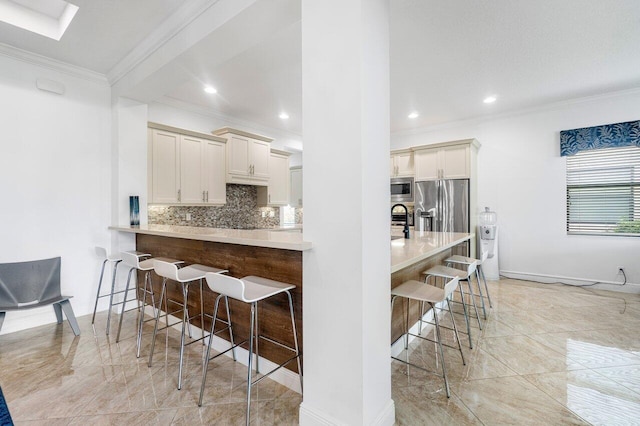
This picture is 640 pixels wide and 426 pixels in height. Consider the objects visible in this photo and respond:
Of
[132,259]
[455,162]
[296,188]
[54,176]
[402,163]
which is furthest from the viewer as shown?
[296,188]

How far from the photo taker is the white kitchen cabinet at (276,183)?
18.0 feet

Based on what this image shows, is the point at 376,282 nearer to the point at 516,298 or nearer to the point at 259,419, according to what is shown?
the point at 259,419

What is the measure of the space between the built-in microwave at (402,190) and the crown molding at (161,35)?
4.24 m

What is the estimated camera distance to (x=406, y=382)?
206 centimetres

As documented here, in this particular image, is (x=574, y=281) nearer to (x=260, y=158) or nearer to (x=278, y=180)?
(x=278, y=180)

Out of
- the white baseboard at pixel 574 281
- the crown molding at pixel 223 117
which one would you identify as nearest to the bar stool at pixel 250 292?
the crown molding at pixel 223 117

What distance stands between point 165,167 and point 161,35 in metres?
1.79

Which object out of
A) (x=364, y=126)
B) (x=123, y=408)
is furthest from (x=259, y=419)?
(x=364, y=126)

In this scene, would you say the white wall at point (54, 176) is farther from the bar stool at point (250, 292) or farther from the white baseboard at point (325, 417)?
the white baseboard at point (325, 417)

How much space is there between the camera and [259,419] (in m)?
1.69

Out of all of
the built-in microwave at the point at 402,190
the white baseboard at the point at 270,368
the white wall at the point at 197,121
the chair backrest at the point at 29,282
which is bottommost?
the white baseboard at the point at 270,368

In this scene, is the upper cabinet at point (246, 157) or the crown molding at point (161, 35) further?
the upper cabinet at point (246, 157)

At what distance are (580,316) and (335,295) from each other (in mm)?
3358

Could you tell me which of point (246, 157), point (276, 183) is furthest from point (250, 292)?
point (276, 183)
